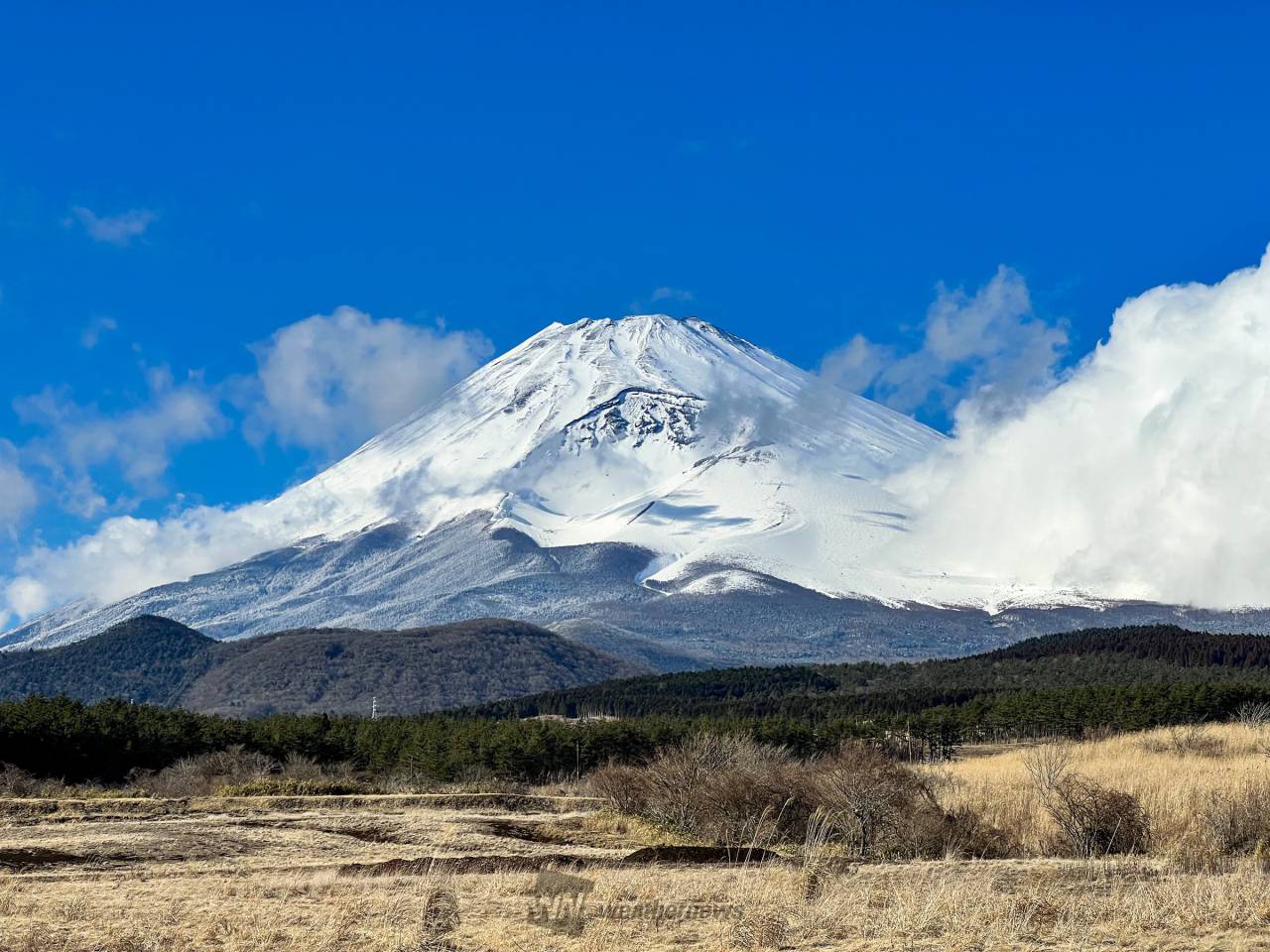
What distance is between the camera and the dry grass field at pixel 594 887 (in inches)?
539

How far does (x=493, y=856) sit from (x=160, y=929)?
1068 centimetres

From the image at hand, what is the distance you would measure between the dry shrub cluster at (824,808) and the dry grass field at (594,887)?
2.98 feet

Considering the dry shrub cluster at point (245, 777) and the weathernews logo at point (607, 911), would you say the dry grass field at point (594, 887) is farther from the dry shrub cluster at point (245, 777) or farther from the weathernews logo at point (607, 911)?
the dry shrub cluster at point (245, 777)

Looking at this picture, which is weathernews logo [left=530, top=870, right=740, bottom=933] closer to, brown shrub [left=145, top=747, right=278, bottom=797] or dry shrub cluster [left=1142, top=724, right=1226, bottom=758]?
dry shrub cluster [left=1142, top=724, right=1226, bottom=758]

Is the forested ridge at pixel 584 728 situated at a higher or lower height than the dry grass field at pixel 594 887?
higher

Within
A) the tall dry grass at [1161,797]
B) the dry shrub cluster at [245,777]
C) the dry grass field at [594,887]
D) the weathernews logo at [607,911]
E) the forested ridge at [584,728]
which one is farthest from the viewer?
the forested ridge at [584,728]

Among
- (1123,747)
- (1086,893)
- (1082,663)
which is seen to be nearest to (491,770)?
(1123,747)

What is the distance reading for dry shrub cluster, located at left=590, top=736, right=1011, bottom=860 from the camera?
25.8 meters

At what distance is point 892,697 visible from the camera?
105 m

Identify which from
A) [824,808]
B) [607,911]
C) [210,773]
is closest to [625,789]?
[824,808]

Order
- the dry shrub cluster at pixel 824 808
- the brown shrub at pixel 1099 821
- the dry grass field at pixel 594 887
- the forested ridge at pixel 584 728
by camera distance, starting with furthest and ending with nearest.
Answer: the forested ridge at pixel 584 728 < the dry shrub cluster at pixel 824 808 < the brown shrub at pixel 1099 821 < the dry grass field at pixel 594 887

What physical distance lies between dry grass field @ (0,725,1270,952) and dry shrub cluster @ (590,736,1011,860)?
91 centimetres

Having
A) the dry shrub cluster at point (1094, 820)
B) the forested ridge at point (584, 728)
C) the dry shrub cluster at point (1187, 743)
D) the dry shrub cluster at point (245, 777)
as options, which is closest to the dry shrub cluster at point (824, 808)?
the dry shrub cluster at point (1094, 820)

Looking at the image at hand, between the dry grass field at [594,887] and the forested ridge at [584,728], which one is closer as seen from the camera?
the dry grass field at [594,887]
